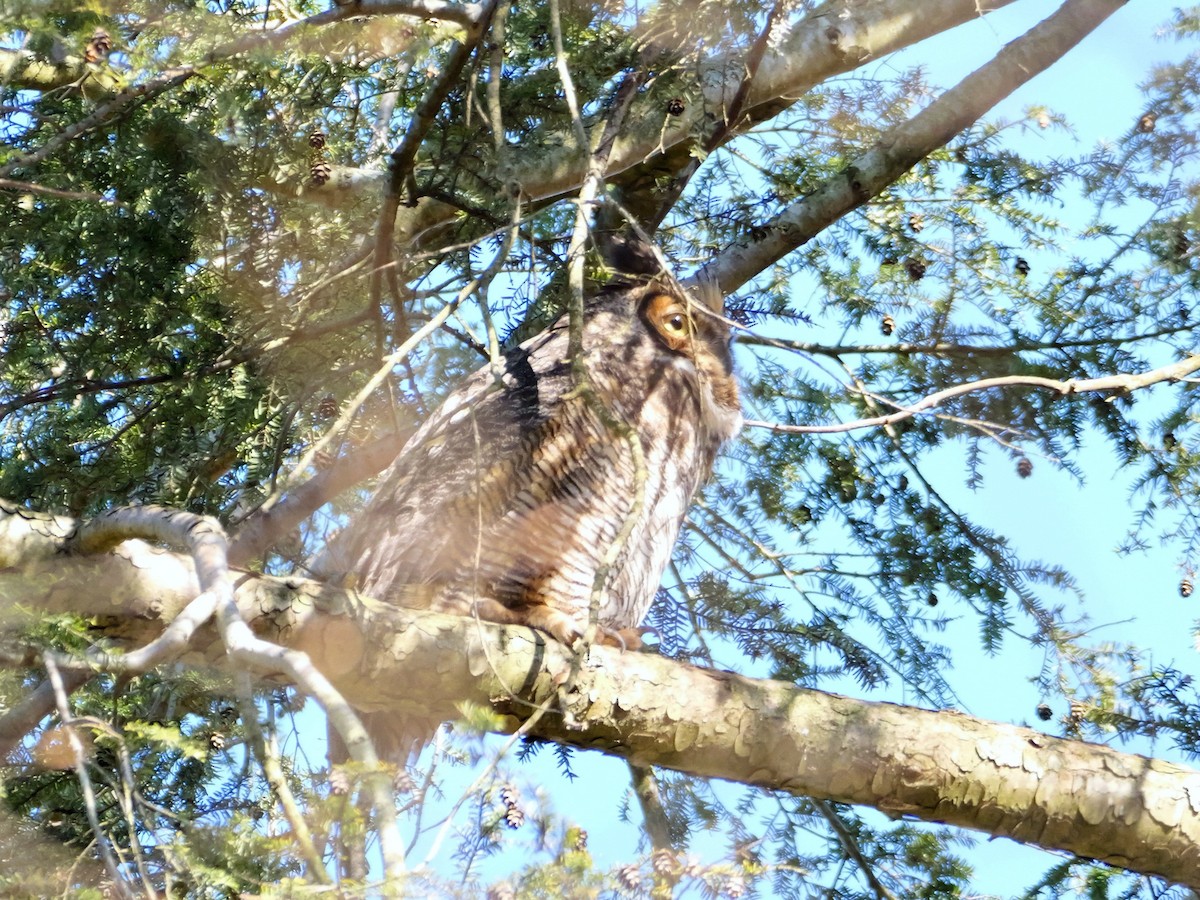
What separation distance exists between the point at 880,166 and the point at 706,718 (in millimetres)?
2023

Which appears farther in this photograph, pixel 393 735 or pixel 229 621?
pixel 393 735

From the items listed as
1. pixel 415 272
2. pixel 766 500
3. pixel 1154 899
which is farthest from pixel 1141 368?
pixel 415 272

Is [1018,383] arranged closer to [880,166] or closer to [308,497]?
[880,166]

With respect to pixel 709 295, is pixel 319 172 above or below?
below

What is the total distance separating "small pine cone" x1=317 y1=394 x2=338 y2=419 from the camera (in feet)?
10.5

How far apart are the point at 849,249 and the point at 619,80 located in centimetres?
136

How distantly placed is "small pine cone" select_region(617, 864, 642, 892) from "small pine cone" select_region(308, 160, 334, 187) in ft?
6.73

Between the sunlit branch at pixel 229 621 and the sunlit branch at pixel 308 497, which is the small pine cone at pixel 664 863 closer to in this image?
the sunlit branch at pixel 229 621

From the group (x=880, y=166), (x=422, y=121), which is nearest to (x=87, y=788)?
(x=422, y=121)

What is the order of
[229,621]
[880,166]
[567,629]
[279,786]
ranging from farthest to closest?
[880,166]
[567,629]
[229,621]
[279,786]

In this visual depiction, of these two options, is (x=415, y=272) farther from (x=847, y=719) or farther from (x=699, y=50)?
(x=847, y=719)

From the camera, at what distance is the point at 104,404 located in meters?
3.52

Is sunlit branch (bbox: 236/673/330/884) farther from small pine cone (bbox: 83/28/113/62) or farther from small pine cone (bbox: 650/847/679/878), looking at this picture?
small pine cone (bbox: 83/28/113/62)

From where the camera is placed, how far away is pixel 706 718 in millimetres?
2430
